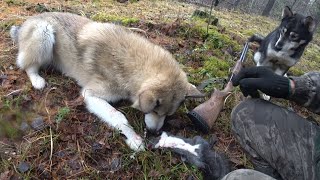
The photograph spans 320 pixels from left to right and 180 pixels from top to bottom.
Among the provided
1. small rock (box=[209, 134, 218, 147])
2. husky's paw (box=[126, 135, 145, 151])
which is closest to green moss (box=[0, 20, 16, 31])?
husky's paw (box=[126, 135, 145, 151])

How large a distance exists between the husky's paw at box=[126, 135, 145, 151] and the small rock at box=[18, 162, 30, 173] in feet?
3.31

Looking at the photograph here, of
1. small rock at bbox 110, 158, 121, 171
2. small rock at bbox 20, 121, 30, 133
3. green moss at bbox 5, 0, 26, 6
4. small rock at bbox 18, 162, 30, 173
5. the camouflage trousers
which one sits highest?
the camouflage trousers

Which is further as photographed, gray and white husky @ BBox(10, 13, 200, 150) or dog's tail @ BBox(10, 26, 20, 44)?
dog's tail @ BBox(10, 26, 20, 44)

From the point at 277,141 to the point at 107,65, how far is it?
220 cm

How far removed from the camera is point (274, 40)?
618 centimetres

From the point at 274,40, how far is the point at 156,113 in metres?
3.16

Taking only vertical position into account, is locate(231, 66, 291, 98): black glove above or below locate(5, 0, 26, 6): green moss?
above

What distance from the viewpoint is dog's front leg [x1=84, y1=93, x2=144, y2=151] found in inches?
149

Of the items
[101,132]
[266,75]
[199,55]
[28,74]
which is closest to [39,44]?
[28,74]

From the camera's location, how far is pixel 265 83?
10.7 feet

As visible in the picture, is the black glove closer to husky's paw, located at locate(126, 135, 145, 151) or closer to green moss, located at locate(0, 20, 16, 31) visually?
husky's paw, located at locate(126, 135, 145, 151)

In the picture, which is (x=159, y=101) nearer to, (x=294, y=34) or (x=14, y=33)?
(x=14, y=33)

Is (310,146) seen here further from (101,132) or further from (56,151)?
(56,151)

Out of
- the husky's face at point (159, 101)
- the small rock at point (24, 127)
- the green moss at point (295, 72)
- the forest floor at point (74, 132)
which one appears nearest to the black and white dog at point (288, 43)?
the green moss at point (295, 72)
